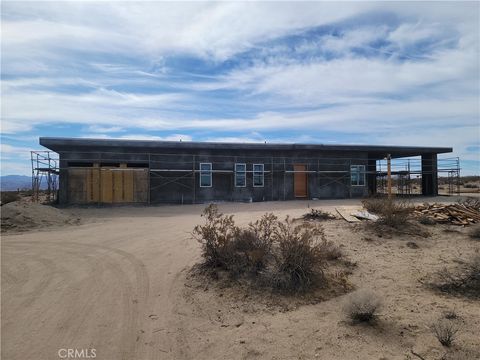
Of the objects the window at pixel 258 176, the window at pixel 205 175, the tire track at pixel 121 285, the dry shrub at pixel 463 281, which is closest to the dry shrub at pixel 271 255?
the tire track at pixel 121 285

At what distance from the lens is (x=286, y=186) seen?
26203 mm

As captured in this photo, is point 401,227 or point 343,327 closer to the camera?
point 343,327

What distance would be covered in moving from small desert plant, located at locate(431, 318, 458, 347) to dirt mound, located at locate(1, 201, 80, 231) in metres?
12.7

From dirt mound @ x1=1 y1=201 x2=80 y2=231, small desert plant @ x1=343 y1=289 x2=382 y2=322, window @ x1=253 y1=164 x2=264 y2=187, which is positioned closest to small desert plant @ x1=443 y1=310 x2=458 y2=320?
small desert plant @ x1=343 y1=289 x2=382 y2=322

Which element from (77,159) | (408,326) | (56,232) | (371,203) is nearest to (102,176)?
(77,159)

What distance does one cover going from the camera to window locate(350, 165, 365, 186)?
2748 cm

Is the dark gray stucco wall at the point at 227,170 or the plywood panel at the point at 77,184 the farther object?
the dark gray stucco wall at the point at 227,170

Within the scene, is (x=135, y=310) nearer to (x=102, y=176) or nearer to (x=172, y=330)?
(x=172, y=330)

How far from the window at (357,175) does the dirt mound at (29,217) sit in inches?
722

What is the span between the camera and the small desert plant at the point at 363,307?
4.98m

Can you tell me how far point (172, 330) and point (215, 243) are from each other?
2.17 meters

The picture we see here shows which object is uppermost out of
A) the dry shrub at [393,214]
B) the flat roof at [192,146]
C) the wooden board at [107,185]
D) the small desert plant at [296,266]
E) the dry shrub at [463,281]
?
the flat roof at [192,146]

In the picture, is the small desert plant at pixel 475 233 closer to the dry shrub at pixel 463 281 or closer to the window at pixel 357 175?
the dry shrub at pixel 463 281

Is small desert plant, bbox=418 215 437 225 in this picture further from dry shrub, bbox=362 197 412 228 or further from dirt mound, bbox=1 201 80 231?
dirt mound, bbox=1 201 80 231
